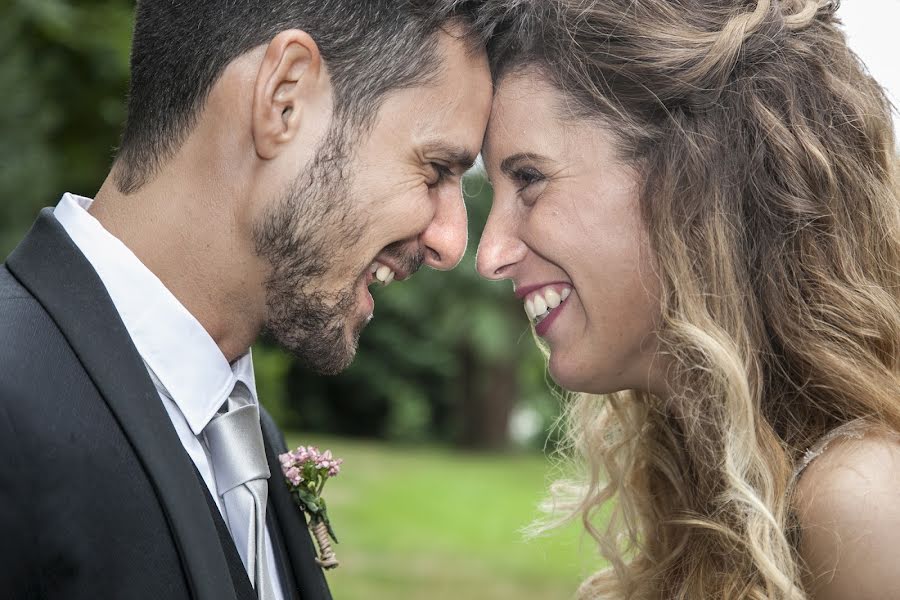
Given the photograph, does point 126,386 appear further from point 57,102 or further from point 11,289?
point 57,102

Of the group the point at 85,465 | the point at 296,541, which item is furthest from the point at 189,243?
the point at 296,541

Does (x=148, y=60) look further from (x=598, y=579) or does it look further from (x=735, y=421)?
(x=598, y=579)

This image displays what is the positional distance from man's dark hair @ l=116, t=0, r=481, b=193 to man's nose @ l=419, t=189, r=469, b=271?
0.41 meters

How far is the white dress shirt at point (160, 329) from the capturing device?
273 centimetres

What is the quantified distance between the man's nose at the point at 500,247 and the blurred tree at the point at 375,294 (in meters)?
0.86

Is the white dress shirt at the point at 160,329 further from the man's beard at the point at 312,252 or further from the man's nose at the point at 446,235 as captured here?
the man's nose at the point at 446,235

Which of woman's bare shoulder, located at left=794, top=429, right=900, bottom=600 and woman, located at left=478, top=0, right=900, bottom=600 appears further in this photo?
woman, located at left=478, top=0, right=900, bottom=600

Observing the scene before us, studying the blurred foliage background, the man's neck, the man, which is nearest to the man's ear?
the man

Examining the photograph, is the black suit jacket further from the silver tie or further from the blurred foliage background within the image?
the blurred foliage background

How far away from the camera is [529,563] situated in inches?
445

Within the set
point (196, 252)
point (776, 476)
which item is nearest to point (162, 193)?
point (196, 252)

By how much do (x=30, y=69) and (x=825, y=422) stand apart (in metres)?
9.90

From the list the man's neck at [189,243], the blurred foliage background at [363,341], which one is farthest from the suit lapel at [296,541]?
the blurred foliage background at [363,341]

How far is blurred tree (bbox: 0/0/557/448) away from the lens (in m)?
10.5
